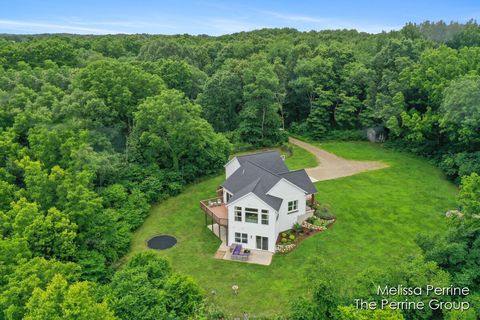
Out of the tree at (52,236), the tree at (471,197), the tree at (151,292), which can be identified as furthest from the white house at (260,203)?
the tree at (471,197)

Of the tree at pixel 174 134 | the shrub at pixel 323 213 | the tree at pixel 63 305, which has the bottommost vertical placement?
the shrub at pixel 323 213

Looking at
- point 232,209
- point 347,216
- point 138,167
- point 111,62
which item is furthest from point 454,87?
point 111,62

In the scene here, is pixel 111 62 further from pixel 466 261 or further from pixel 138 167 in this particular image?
pixel 466 261

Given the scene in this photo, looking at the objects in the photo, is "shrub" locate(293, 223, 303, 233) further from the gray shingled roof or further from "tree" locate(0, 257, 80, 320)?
"tree" locate(0, 257, 80, 320)

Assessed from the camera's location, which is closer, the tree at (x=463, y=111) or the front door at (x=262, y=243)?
the front door at (x=262, y=243)

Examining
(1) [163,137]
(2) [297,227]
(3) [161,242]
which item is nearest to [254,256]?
(2) [297,227]

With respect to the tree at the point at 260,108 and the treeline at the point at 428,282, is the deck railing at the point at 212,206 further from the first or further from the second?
the tree at the point at 260,108

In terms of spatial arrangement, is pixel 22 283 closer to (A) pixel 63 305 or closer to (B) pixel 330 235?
(A) pixel 63 305
